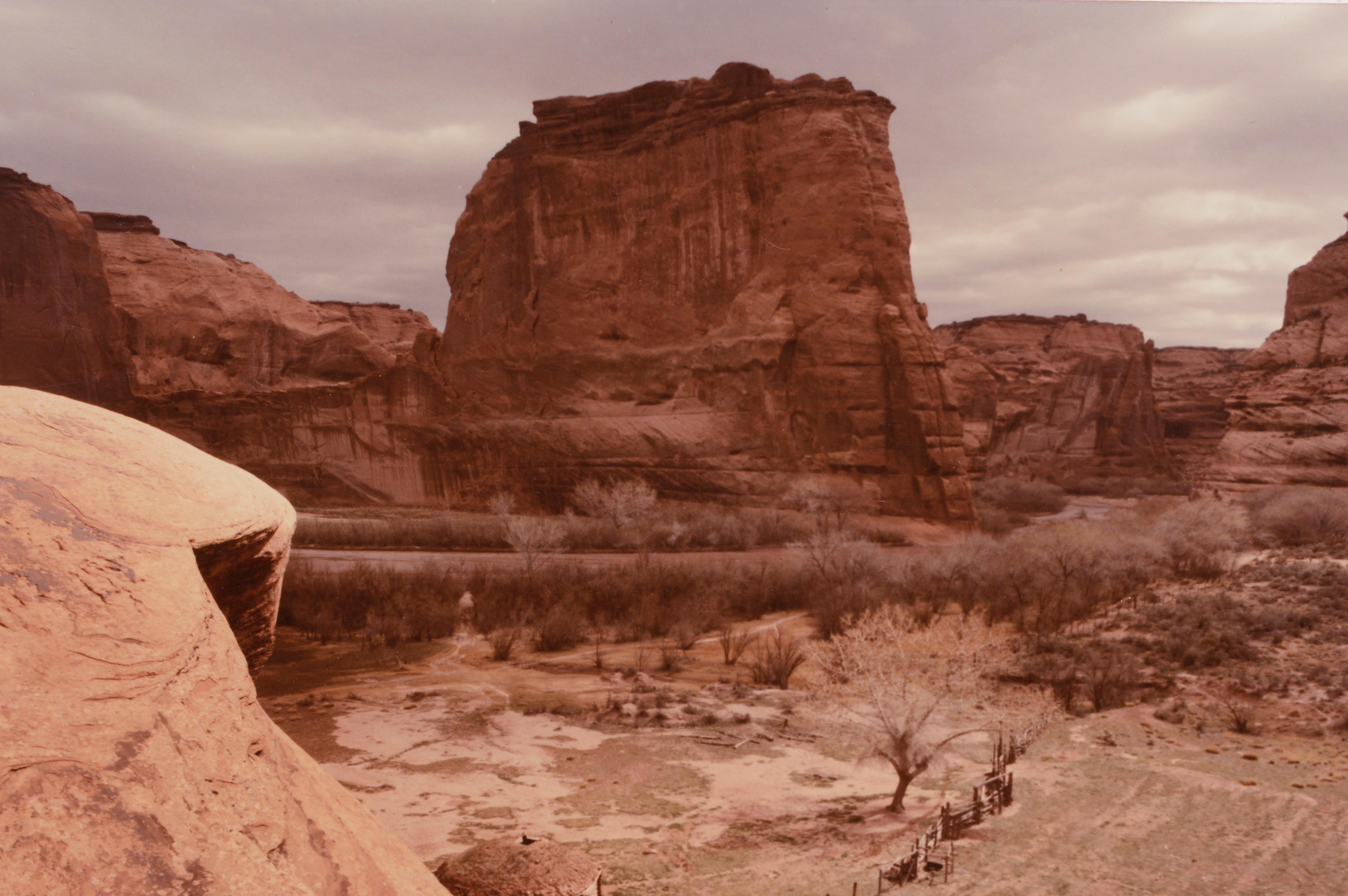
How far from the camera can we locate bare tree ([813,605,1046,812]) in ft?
27.1

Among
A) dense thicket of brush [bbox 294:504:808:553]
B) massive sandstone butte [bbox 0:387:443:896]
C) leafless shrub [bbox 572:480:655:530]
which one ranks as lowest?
dense thicket of brush [bbox 294:504:808:553]

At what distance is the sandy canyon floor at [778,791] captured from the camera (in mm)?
6785

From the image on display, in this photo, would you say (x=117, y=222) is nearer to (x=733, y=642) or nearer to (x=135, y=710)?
(x=733, y=642)

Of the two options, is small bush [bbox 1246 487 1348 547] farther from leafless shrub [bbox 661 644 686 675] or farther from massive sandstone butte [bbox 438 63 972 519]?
leafless shrub [bbox 661 644 686 675]

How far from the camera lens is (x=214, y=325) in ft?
124

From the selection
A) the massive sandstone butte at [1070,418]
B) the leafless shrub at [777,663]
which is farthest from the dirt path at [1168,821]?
the massive sandstone butte at [1070,418]

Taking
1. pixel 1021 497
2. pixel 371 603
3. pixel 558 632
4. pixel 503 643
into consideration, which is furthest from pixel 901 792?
pixel 1021 497

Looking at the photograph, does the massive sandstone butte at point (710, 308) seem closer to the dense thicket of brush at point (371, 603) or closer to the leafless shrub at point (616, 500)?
the leafless shrub at point (616, 500)

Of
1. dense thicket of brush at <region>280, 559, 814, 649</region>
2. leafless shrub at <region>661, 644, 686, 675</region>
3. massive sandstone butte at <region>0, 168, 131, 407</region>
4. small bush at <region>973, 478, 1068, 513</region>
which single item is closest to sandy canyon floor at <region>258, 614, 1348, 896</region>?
leafless shrub at <region>661, 644, 686, 675</region>

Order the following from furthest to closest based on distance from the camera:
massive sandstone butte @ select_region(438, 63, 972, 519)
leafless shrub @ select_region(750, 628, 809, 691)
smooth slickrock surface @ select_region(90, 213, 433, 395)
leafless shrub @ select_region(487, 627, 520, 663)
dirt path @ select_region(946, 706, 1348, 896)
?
smooth slickrock surface @ select_region(90, 213, 433, 395), massive sandstone butte @ select_region(438, 63, 972, 519), leafless shrub @ select_region(487, 627, 520, 663), leafless shrub @ select_region(750, 628, 809, 691), dirt path @ select_region(946, 706, 1348, 896)

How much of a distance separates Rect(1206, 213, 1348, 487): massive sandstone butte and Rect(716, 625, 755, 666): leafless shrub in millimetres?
21341

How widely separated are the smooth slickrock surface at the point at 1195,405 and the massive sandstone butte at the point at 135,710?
60092 mm

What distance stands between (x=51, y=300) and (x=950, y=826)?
75.4 ft

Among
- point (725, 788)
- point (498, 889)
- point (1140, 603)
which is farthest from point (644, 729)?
point (1140, 603)
